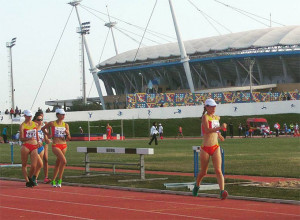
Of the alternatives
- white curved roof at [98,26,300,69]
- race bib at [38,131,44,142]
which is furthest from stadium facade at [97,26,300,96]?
race bib at [38,131,44,142]

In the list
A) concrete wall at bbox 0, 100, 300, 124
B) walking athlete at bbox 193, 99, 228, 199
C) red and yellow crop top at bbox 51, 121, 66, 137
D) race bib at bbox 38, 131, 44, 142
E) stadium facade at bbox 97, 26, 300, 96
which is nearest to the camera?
walking athlete at bbox 193, 99, 228, 199

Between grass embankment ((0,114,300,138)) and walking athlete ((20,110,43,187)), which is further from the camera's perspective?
grass embankment ((0,114,300,138))

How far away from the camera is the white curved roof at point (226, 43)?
11238cm

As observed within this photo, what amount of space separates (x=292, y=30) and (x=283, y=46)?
314 inches

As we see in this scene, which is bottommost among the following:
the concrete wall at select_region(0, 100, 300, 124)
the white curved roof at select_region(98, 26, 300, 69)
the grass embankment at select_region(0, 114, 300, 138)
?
the grass embankment at select_region(0, 114, 300, 138)

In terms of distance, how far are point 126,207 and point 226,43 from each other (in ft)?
353

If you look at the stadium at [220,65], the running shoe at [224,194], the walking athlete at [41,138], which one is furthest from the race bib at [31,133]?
the stadium at [220,65]

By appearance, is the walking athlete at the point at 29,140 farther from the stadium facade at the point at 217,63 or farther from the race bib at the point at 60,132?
the stadium facade at the point at 217,63

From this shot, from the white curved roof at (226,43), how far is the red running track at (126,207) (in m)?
95.2

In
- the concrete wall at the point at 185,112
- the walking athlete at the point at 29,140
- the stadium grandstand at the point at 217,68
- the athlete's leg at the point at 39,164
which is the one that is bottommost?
the athlete's leg at the point at 39,164

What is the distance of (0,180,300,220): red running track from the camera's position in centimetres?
1277

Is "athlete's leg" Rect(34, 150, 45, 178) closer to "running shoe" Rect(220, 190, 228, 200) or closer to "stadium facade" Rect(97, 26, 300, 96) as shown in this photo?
"running shoe" Rect(220, 190, 228, 200)

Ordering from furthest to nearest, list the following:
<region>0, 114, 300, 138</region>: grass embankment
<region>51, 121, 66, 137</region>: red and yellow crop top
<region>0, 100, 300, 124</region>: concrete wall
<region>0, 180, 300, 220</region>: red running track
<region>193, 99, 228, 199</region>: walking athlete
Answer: <region>0, 100, 300, 124</region>: concrete wall
<region>0, 114, 300, 138</region>: grass embankment
<region>51, 121, 66, 137</region>: red and yellow crop top
<region>193, 99, 228, 199</region>: walking athlete
<region>0, 180, 300, 220</region>: red running track

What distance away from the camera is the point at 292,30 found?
385 ft
